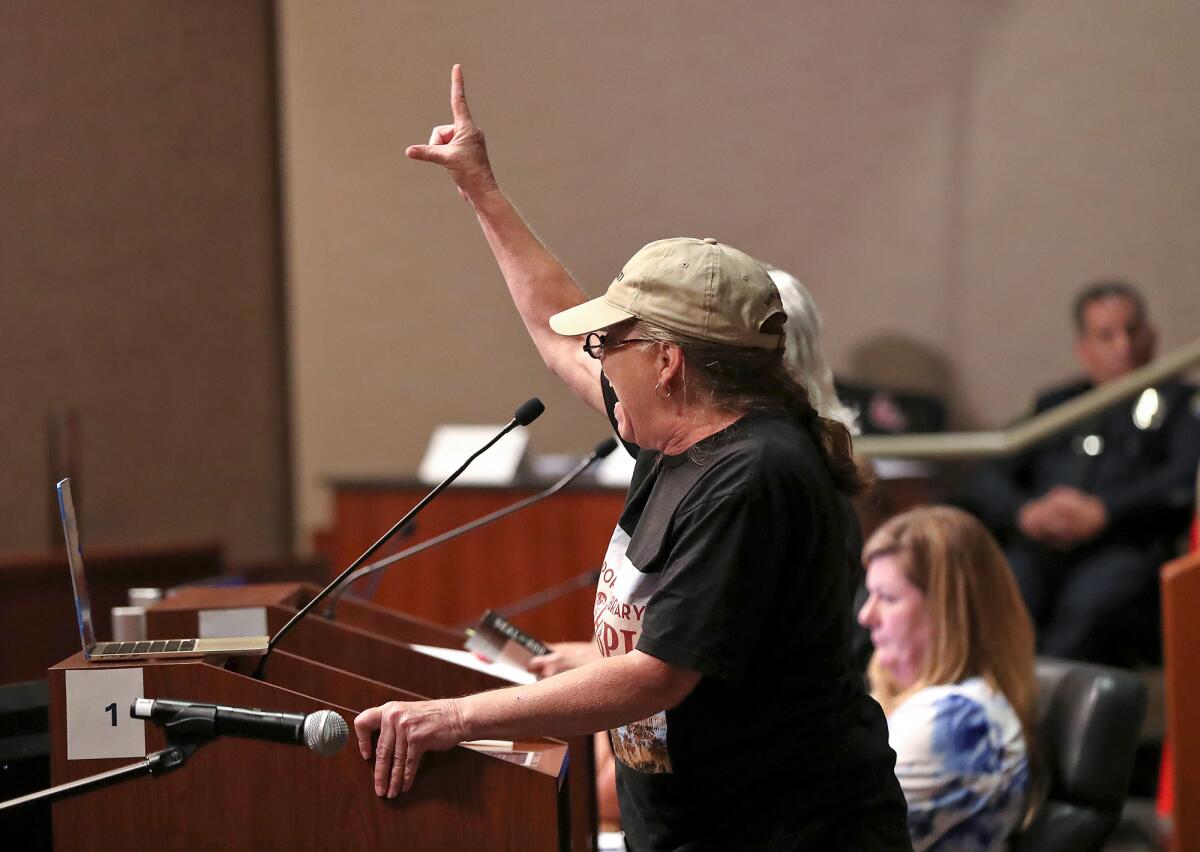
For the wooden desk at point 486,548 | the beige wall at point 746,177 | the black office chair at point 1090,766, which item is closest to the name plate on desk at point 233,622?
the black office chair at point 1090,766

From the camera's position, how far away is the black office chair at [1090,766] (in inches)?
83.2

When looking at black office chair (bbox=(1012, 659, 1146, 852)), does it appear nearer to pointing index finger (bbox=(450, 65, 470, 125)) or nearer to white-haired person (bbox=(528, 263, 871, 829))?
white-haired person (bbox=(528, 263, 871, 829))

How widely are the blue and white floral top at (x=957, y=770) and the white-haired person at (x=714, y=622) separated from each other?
0.53 m

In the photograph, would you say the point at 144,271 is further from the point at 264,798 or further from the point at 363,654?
the point at 264,798

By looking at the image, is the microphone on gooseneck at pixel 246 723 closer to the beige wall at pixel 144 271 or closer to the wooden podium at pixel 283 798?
the wooden podium at pixel 283 798

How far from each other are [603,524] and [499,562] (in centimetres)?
44

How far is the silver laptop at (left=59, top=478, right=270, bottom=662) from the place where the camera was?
146cm

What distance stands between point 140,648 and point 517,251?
2.59 ft

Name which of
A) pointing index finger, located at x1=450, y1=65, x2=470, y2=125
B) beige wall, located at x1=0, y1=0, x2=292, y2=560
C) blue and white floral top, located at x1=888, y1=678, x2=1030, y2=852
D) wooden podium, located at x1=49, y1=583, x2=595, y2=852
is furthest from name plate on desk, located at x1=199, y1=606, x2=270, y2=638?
beige wall, located at x1=0, y1=0, x2=292, y2=560

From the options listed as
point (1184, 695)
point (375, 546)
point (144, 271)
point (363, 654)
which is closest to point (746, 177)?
point (144, 271)

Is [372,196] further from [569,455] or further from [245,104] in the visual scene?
[569,455]

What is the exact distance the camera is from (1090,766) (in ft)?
6.98

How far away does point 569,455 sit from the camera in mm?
5930

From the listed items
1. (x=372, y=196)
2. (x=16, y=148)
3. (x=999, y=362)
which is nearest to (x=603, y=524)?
(x=999, y=362)
